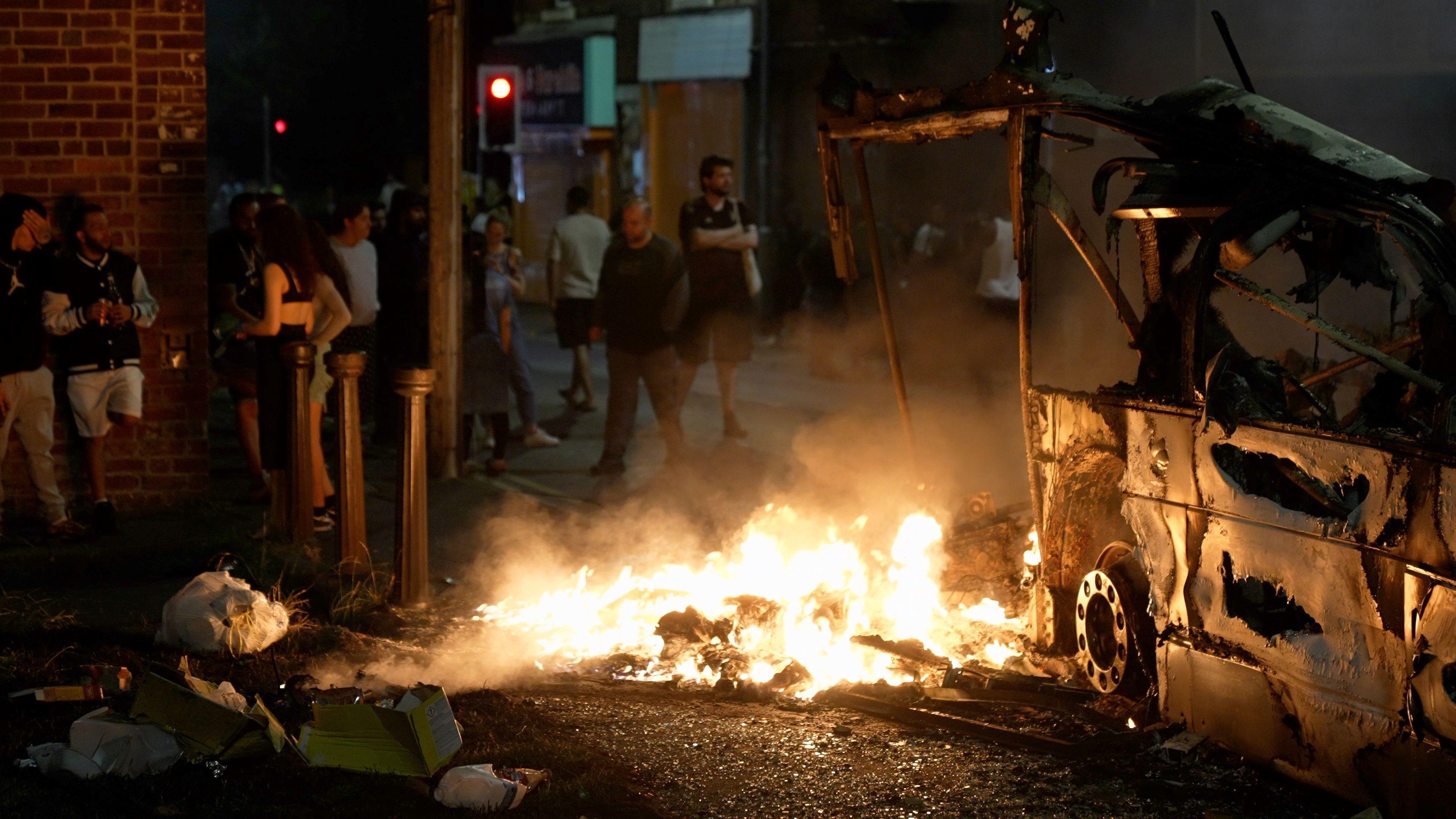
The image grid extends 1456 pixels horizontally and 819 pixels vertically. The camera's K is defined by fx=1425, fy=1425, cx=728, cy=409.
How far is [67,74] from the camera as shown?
8203mm

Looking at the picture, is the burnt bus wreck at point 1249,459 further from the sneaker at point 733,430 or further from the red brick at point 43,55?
the sneaker at point 733,430

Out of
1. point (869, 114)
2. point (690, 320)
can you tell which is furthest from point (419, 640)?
point (690, 320)

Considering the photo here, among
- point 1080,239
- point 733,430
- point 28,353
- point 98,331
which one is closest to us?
point 1080,239

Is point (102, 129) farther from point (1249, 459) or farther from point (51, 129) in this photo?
point (1249, 459)

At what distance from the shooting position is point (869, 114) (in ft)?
21.3

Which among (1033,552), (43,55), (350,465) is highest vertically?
(43,55)

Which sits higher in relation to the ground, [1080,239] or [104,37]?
[104,37]

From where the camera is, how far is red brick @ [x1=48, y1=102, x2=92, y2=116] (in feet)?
26.9

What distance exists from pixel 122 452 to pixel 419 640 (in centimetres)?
322

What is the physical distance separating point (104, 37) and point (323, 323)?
2.07m

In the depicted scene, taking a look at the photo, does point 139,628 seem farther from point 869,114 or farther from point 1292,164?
point 1292,164

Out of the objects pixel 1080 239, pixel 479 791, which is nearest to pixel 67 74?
pixel 479 791

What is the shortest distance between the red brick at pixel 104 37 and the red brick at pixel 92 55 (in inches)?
0.9

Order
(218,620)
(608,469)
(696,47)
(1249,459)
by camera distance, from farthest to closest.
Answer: (696,47)
(608,469)
(218,620)
(1249,459)
